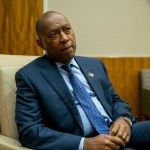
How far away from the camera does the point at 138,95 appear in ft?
11.0

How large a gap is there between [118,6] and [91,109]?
6.71 ft

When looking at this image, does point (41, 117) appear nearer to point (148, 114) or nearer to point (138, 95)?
point (148, 114)

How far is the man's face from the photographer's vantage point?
1.57 meters

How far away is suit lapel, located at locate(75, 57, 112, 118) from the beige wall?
144 cm

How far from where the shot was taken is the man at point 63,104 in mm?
1248

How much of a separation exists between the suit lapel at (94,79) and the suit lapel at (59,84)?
0.71ft

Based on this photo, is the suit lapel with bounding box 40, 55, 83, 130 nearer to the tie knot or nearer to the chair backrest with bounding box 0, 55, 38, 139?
the tie knot

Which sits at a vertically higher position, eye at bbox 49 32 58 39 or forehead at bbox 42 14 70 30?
forehead at bbox 42 14 70 30

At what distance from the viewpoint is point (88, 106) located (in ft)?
4.87

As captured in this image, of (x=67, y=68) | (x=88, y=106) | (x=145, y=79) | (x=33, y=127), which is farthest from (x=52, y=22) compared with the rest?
(x=145, y=79)

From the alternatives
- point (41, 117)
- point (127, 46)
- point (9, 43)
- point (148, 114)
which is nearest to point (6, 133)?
point (41, 117)

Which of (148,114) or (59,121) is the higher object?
(59,121)

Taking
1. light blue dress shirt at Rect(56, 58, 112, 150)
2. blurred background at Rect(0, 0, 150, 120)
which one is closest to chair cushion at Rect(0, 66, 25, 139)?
light blue dress shirt at Rect(56, 58, 112, 150)

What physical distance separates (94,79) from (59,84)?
0.93ft
